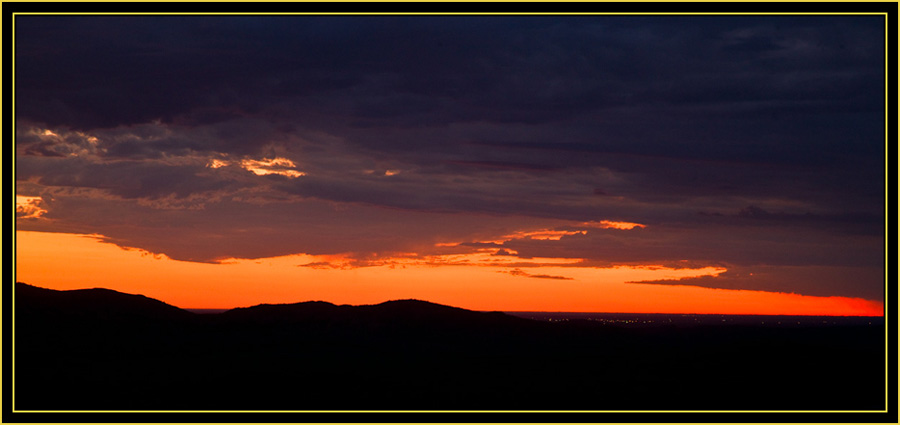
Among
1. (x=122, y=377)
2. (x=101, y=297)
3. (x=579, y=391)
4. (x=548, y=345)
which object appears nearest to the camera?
(x=579, y=391)

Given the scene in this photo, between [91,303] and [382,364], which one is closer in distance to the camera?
[382,364]

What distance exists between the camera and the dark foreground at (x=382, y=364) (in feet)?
120

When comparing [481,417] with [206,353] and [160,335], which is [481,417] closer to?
[206,353]

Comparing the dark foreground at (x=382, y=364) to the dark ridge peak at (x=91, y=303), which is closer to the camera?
the dark foreground at (x=382, y=364)

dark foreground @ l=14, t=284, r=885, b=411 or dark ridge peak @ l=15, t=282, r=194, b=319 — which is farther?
dark ridge peak @ l=15, t=282, r=194, b=319

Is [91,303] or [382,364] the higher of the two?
[91,303]

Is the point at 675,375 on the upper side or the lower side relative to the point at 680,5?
lower

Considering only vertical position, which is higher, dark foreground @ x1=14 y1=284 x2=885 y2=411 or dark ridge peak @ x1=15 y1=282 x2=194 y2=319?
dark ridge peak @ x1=15 y1=282 x2=194 y2=319

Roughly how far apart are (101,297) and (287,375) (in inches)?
1539

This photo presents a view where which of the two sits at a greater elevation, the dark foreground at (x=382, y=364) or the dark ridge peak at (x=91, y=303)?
the dark ridge peak at (x=91, y=303)

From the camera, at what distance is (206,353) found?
5747cm

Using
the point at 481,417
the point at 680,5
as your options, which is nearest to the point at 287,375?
the point at 481,417

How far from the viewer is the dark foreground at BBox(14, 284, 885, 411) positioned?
36562 mm

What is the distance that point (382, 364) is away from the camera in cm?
5047
